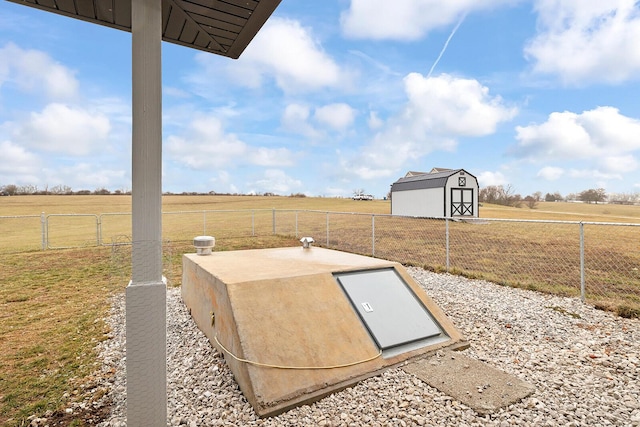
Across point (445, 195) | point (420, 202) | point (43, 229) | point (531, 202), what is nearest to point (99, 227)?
point (43, 229)

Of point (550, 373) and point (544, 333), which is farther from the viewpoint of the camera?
point (544, 333)

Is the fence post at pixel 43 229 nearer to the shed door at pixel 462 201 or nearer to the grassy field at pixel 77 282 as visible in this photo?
the grassy field at pixel 77 282


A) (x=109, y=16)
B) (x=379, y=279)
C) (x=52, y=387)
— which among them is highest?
(x=109, y=16)

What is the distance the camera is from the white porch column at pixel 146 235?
207 centimetres

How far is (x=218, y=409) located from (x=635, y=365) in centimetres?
383

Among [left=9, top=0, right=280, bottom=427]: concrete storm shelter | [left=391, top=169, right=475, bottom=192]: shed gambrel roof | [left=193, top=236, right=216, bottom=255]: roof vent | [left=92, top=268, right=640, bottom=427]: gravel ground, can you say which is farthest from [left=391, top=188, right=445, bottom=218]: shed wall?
[left=9, top=0, right=280, bottom=427]: concrete storm shelter

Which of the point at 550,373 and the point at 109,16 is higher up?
the point at 109,16

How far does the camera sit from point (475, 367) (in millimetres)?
2977

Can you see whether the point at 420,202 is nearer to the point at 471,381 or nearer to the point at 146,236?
the point at 471,381

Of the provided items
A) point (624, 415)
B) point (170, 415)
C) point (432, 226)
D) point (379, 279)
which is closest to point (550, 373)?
point (624, 415)

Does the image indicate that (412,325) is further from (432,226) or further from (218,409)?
(432,226)

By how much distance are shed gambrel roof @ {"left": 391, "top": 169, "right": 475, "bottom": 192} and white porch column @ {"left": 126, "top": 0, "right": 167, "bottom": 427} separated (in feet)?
55.1

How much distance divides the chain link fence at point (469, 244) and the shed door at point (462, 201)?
1.19 meters

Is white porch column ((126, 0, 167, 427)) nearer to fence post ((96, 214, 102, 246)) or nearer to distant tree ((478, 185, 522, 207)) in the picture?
fence post ((96, 214, 102, 246))
